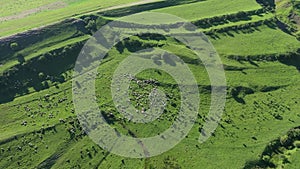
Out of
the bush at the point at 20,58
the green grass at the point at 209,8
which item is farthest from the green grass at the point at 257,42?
the bush at the point at 20,58

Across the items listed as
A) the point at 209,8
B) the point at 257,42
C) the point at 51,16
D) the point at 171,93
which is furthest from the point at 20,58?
the point at 257,42

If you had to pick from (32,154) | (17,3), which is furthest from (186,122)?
(17,3)

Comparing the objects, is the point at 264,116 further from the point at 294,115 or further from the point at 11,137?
the point at 11,137

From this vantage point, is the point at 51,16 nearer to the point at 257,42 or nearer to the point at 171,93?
the point at 171,93

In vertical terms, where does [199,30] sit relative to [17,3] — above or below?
below

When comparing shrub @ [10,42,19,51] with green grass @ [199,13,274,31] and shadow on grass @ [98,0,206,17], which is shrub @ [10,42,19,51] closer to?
shadow on grass @ [98,0,206,17]

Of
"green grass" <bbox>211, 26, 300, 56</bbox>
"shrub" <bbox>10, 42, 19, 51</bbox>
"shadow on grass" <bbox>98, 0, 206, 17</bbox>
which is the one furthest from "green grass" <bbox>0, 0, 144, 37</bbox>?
"green grass" <bbox>211, 26, 300, 56</bbox>
